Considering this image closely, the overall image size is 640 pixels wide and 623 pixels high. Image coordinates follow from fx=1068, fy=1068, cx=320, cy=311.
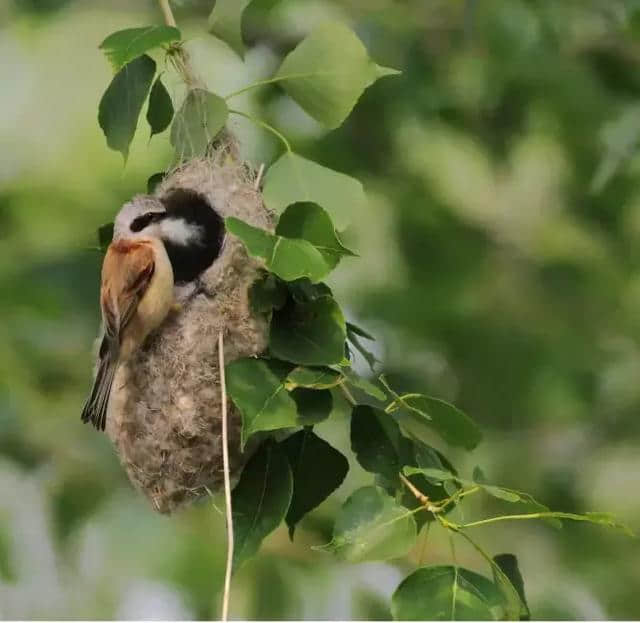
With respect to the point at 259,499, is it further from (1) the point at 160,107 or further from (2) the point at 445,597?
(1) the point at 160,107

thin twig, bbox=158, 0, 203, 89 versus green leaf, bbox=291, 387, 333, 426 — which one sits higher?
thin twig, bbox=158, 0, 203, 89

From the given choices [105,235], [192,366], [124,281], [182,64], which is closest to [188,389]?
[192,366]

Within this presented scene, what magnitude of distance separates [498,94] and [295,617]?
4.83 feet

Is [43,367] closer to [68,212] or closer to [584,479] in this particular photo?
[68,212]

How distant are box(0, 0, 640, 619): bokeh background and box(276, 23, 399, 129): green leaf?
128 centimetres

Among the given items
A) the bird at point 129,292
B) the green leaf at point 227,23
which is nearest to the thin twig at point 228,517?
the bird at point 129,292

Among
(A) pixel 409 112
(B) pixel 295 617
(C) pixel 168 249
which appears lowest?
(B) pixel 295 617

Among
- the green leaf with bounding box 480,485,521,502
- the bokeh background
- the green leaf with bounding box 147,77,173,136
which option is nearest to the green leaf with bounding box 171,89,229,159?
the green leaf with bounding box 147,77,173,136

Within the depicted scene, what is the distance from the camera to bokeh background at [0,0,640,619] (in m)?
2.58

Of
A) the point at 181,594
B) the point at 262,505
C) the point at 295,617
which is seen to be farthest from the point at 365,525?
the point at 181,594

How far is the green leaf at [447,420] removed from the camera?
1.06 metres

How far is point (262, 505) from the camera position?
1.03 meters

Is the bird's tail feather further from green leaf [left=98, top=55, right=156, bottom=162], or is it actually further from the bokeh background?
the bokeh background

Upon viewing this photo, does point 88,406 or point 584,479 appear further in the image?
point 584,479
